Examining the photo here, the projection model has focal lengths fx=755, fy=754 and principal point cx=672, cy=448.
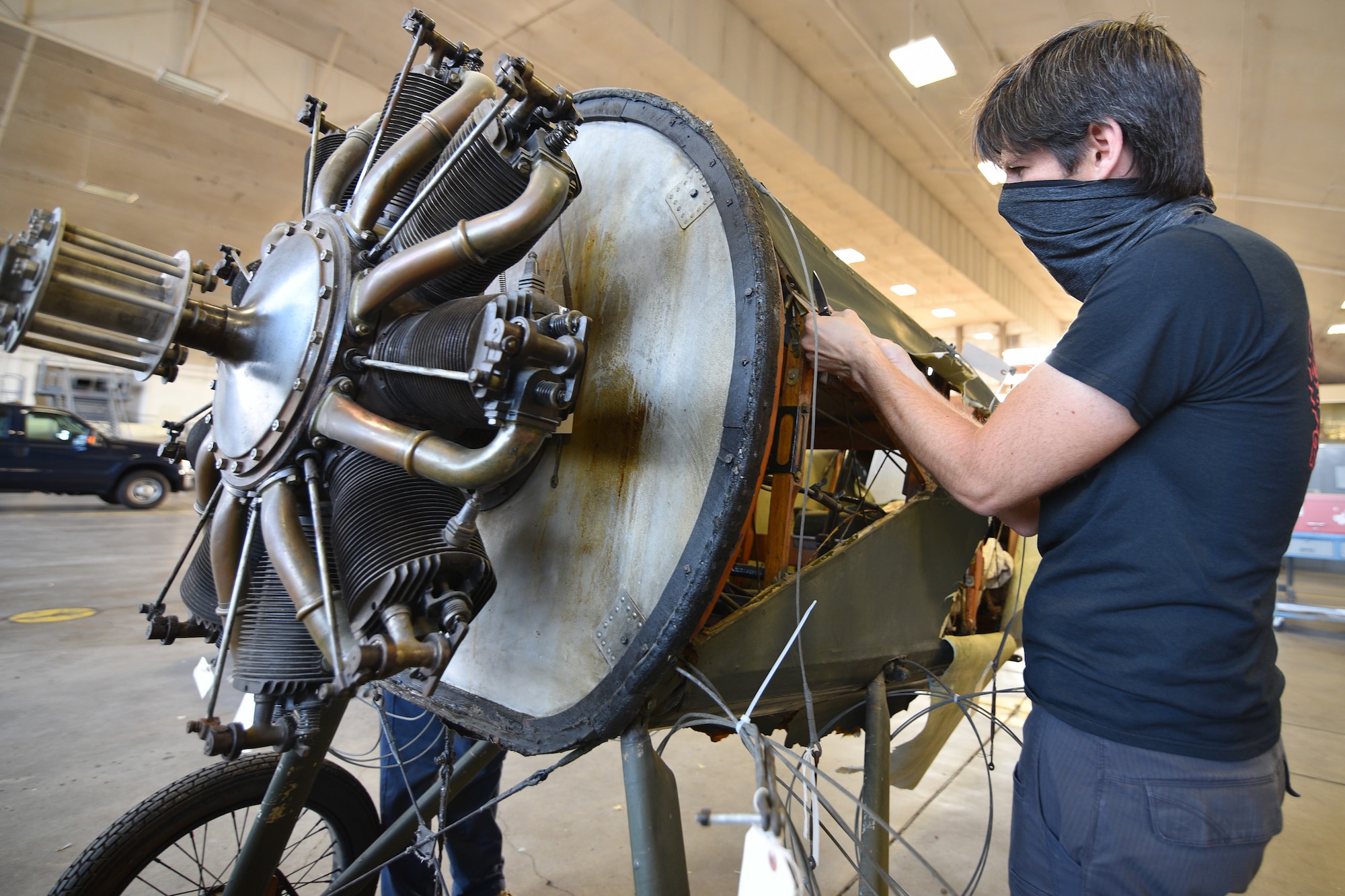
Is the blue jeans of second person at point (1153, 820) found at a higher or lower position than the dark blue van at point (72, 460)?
higher

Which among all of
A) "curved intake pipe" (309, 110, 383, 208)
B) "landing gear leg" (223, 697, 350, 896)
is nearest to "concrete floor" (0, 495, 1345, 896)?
"landing gear leg" (223, 697, 350, 896)

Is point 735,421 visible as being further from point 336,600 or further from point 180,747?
point 180,747

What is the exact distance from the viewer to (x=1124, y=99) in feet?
3.98

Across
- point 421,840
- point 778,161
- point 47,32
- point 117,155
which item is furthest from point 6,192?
point 421,840

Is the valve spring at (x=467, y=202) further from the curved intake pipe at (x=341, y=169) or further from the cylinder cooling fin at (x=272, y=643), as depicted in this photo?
the cylinder cooling fin at (x=272, y=643)

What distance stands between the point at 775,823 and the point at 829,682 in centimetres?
98

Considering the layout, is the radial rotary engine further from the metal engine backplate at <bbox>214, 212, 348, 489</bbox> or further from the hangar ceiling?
the hangar ceiling

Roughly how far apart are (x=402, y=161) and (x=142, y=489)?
1504cm

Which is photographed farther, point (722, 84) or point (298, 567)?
point (722, 84)

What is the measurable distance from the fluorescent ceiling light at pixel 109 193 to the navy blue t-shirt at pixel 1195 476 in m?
13.2

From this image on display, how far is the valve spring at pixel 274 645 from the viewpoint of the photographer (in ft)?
4.32

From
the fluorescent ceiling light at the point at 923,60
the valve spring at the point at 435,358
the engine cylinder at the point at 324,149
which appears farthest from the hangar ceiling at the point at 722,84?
the valve spring at the point at 435,358

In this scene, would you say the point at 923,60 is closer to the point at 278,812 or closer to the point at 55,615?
the point at 278,812

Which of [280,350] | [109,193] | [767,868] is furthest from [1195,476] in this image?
[109,193]
